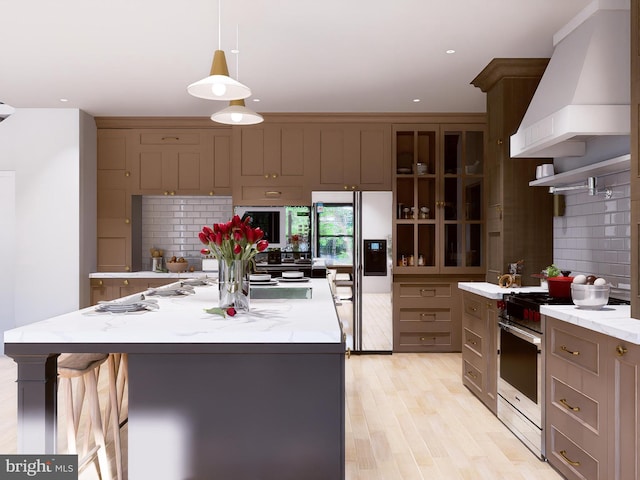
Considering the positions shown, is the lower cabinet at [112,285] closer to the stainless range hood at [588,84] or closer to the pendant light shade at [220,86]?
the pendant light shade at [220,86]

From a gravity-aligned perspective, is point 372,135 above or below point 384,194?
above

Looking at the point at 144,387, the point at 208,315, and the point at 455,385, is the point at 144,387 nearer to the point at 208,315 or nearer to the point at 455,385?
the point at 208,315

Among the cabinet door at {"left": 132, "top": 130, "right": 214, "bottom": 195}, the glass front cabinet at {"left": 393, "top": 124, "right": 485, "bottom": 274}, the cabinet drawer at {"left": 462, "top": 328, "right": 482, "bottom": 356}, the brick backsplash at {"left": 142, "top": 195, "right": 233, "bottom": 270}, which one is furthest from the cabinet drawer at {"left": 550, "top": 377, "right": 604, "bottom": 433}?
the brick backsplash at {"left": 142, "top": 195, "right": 233, "bottom": 270}

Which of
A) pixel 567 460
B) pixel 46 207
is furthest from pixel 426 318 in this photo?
pixel 46 207

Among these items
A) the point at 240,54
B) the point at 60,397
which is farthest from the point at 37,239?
the point at 240,54

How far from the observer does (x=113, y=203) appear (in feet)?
18.9

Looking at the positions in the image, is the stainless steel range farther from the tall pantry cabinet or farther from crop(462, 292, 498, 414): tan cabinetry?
the tall pantry cabinet

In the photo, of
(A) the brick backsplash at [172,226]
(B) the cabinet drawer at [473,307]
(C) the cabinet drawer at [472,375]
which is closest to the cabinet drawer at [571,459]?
(C) the cabinet drawer at [472,375]

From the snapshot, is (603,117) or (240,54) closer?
(603,117)

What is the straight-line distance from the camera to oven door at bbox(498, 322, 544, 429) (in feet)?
9.04

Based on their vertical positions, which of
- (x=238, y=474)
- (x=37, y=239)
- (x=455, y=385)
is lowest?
(x=455, y=385)

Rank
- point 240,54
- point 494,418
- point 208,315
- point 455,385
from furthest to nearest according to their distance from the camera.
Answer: point 455,385, point 240,54, point 494,418, point 208,315

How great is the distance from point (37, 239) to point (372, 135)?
387 cm

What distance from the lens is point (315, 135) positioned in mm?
5617
